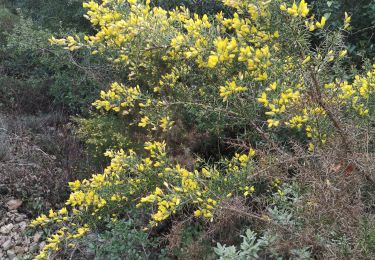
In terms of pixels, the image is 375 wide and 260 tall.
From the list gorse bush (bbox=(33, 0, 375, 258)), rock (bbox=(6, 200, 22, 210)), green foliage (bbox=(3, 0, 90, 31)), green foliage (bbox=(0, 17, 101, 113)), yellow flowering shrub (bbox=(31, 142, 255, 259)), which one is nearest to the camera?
gorse bush (bbox=(33, 0, 375, 258))

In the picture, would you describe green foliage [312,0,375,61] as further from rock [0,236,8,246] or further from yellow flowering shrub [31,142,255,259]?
rock [0,236,8,246]

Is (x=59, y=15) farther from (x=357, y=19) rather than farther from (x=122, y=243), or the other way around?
(x=122, y=243)

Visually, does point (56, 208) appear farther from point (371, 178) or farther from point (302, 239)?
point (371, 178)

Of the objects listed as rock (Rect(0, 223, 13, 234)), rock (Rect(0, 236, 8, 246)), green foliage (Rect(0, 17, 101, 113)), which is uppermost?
green foliage (Rect(0, 17, 101, 113))

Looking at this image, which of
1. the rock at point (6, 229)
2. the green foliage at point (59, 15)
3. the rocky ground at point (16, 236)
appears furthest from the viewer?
the green foliage at point (59, 15)

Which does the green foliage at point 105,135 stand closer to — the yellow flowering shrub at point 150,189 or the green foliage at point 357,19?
the yellow flowering shrub at point 150,189

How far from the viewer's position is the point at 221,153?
362cm

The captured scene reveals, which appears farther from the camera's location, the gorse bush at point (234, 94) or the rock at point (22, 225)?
the rock at point (22, 225)

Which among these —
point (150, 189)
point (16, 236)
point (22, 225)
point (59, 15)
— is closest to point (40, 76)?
point (59, 15)

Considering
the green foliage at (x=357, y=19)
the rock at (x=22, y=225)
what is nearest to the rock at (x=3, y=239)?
the rock at (x=22, y=225)

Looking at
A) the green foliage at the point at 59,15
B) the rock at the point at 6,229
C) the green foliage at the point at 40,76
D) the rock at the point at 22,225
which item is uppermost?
the green foliage at the point at 59,15

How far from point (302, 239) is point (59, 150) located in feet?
8.98

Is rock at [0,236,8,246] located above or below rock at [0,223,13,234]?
below

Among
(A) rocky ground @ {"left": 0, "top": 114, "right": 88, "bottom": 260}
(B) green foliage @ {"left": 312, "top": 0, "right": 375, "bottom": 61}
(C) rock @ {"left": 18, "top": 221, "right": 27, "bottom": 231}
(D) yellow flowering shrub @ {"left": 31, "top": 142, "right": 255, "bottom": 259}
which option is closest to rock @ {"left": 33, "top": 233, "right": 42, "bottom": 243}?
(A) rocky ground @ {"left": 0, "top": 114, "right": 88, "bottom": 260}
